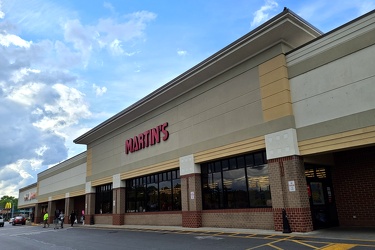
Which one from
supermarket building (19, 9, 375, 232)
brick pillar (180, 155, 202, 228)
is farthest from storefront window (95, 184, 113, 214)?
brick pillar (180, 155, 202, 228)

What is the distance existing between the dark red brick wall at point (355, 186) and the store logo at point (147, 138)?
1144cm

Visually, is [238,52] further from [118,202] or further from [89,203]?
[89,203]

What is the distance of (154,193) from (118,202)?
502cm

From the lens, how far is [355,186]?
1550cm

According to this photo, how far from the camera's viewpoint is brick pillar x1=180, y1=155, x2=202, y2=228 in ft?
63.4

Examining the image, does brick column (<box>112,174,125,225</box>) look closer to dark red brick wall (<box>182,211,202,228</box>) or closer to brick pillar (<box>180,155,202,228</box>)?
brick pillar (<box>180,155,202,228</box>)

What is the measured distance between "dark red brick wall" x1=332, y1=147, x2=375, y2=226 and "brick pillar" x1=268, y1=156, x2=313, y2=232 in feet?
9.73

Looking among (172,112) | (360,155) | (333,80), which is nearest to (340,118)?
(333,80)

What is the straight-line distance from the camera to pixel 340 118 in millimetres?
13305

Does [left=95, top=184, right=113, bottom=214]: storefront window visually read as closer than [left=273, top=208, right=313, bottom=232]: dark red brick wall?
No

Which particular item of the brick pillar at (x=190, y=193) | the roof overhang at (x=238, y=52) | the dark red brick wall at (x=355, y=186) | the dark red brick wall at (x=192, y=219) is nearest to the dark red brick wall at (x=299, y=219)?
the dark red brick wall at (x=355, y=186)

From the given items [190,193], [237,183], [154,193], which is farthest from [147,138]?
[237,183]

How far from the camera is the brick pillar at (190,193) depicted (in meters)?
19.3

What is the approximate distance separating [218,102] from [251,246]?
961cm
